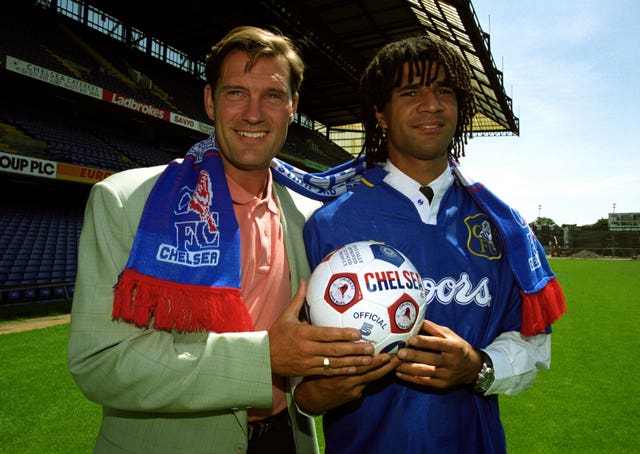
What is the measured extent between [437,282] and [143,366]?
115cm

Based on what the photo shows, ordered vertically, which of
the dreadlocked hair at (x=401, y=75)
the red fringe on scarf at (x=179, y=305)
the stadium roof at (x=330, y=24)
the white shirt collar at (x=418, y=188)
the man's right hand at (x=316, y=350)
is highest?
the stadium roof at (x=330, y=24)

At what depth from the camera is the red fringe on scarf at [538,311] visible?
1761 mm

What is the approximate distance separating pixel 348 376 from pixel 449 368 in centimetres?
37

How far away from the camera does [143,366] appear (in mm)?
1370

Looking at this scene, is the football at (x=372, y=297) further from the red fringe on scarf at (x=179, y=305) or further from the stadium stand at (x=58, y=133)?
the stadium stand at (x=58, y=133)

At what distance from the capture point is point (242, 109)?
194cm

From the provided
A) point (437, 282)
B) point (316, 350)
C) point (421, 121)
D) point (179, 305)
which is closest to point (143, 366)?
point (179, 305)

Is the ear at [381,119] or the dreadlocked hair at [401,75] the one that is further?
the ear at [381,119]

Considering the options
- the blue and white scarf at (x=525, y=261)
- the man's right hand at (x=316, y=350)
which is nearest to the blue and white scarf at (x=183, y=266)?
the man's right hand at (x=316, y=350)

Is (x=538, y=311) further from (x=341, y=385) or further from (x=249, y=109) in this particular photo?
(x=249, y=109)

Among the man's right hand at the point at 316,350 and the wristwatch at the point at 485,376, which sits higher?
the man's right hand at the point at 316,350

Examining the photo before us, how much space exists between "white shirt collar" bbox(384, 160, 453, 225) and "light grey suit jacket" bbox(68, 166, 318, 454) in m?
0.89

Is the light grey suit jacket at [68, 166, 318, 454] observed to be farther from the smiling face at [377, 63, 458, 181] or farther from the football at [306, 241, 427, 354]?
the smiling face at [377, 63, 458, 181]

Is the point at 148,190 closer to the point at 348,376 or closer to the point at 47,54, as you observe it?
the point at 348,376
